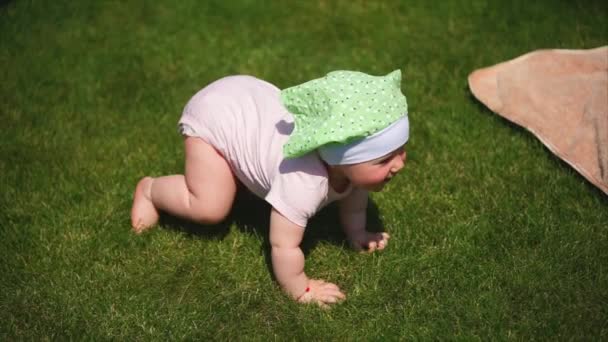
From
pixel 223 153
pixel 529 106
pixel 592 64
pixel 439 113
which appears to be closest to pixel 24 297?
pixel 223 153

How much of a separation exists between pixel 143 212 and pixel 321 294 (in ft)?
3.58

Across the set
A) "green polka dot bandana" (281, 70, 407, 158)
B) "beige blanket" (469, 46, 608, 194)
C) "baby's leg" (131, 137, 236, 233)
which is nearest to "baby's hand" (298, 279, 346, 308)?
"baby's leg" (131, 137, 236, 233)

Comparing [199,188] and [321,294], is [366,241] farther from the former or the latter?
[199,188]

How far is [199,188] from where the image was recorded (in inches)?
128

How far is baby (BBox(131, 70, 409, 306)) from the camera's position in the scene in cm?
272

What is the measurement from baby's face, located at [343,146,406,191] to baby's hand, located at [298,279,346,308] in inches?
22.7

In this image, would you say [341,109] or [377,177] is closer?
[341,109]

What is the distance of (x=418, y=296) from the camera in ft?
10.3

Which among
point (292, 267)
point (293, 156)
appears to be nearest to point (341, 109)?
point (293, 156)

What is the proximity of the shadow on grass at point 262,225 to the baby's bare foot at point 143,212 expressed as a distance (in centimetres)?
9

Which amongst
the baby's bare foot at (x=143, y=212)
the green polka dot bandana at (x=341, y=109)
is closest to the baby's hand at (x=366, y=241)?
the green polka dot bandana at (x=341, y=109)

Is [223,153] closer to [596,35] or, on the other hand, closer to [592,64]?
[592,64]

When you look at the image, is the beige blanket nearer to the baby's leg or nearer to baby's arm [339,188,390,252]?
baby's arm [339,188,390,252]

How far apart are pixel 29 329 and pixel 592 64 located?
3.81 meters
